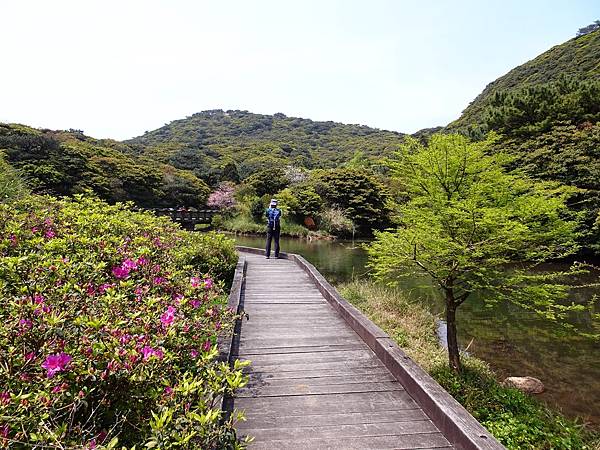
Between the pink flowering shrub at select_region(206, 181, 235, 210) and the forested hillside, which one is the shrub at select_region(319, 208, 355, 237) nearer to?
the pink flowering shrub at select_region(206, 181, 235, 210)

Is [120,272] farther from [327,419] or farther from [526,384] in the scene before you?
[526,384]

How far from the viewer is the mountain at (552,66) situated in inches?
1410

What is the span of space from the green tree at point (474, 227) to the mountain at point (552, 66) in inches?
1241

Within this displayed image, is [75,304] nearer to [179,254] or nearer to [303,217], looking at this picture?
[179,254]

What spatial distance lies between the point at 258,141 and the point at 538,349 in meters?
67.9

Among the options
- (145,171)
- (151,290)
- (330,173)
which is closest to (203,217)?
(145,171)

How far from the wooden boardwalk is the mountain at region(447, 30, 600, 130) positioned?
112 ft

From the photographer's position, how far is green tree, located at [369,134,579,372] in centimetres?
477

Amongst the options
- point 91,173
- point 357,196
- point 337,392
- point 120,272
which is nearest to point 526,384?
point 337,392

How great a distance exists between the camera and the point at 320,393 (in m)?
2.94

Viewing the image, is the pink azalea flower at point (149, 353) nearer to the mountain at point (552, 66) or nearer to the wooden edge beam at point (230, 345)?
the wooden edge beam at point (230, 345)

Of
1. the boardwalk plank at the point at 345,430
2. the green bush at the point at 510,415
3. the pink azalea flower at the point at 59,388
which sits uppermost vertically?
the pink azalea flower at the point at 59,388

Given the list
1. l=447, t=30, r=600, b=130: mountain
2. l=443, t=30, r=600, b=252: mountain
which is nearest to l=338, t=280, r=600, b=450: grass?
l=443, t=30, r=600, b=252: mountain

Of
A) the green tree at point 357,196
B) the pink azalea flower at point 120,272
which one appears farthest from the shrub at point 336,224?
the pink azalea flower at point 120,272
